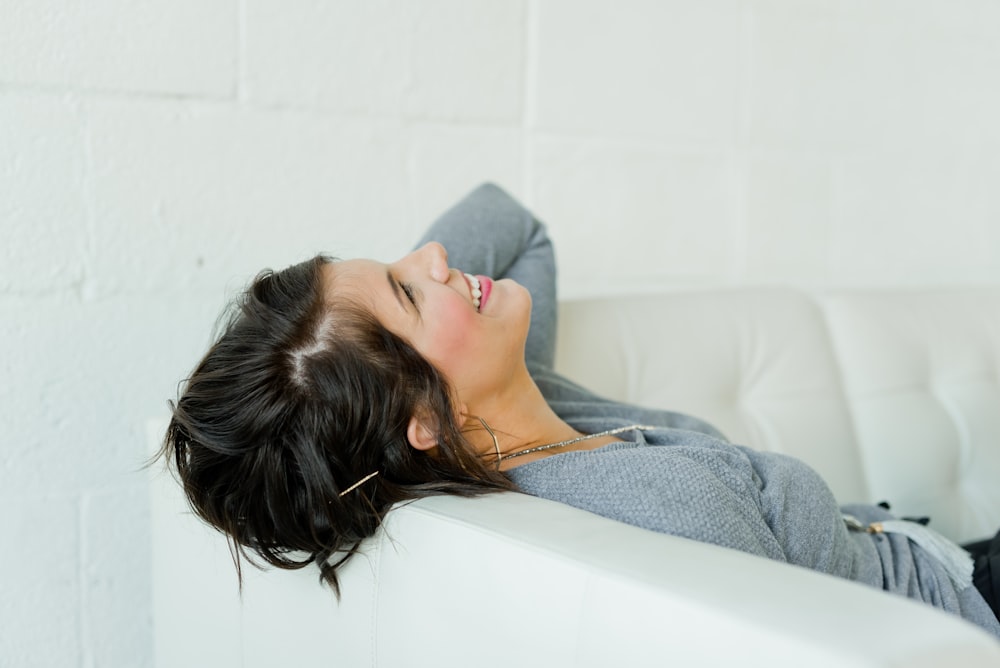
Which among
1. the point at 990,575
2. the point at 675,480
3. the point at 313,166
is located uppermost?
the point at 313,166

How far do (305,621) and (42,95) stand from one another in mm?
818

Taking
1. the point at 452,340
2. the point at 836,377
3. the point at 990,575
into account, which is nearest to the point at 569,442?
the point at 452,340

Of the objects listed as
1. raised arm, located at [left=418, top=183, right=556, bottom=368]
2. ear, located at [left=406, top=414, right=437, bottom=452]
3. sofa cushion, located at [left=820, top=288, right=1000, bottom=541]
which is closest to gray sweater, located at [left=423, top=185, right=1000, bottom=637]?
raised arm, located at [left=418, top=183, right=556, bottom=368]

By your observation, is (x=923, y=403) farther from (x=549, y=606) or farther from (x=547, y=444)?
(x=549, y=606)

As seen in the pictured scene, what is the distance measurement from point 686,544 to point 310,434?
44 centimetres

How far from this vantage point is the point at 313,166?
1.57 m

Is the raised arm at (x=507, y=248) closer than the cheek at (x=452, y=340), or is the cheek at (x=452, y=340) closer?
the cheek at (x=452, y=340)

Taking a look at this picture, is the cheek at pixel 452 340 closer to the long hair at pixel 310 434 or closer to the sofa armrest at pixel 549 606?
the long hair at pixel 310 434

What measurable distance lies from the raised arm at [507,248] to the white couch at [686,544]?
0.08 metres

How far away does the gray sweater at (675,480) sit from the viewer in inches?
38.7

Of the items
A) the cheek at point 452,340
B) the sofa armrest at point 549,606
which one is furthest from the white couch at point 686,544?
the cheek at point 452,340

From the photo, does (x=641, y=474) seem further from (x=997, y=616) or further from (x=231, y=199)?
(x=231, y=199)

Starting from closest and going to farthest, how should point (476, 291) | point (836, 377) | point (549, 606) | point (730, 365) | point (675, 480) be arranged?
point (549, 606), point (675, 480), point (476, 291), point (730, 365), point (836, 377)

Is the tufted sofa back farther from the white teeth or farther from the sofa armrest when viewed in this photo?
the sofa armrest
